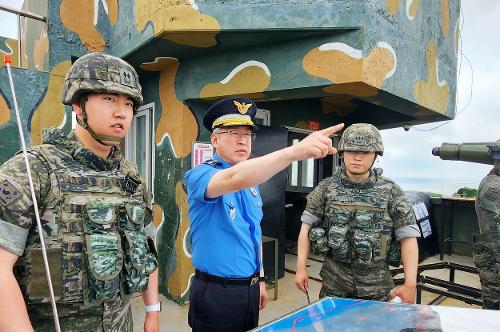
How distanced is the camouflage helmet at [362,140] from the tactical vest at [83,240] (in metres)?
1.63

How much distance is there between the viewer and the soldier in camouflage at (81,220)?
1167 millimetres

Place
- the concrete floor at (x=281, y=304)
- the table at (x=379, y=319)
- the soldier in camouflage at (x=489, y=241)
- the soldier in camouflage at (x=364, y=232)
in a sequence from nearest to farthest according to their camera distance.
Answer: the table at (x=379, y=319), the soldier in camouflage at (x=364, y=232), the soldier in camouflage at (x=489, y=241), the concrete floor at (x=281, y=304)

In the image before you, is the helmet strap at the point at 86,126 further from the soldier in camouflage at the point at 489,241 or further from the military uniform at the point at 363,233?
the soldier in camouflage at the point at 489,241

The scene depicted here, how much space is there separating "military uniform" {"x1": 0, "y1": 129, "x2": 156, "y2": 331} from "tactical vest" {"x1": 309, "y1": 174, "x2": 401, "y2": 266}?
1455 millimetres

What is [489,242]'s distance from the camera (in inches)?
124

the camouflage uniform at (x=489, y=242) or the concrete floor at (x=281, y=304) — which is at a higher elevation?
the camouflage uniform at (x=489, y=242)

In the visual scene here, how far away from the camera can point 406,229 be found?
230 cm

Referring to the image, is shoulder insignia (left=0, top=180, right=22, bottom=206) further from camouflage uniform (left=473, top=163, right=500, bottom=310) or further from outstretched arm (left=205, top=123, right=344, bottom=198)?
camouflage uniform (left=473, top=163, right=500, bottom=310)

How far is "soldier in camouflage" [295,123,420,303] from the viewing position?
90.8 inches

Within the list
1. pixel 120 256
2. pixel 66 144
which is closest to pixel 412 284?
pixel 120 256

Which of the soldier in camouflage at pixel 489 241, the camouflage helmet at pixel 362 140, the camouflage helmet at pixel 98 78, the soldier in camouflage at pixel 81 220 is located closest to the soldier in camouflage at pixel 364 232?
the camouflage helmet at pixel 362 140

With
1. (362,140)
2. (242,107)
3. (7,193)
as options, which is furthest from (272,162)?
(362,140)

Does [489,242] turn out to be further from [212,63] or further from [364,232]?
[212,63]

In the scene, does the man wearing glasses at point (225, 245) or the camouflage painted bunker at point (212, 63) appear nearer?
the man wearing glasses at point (225, 245)
